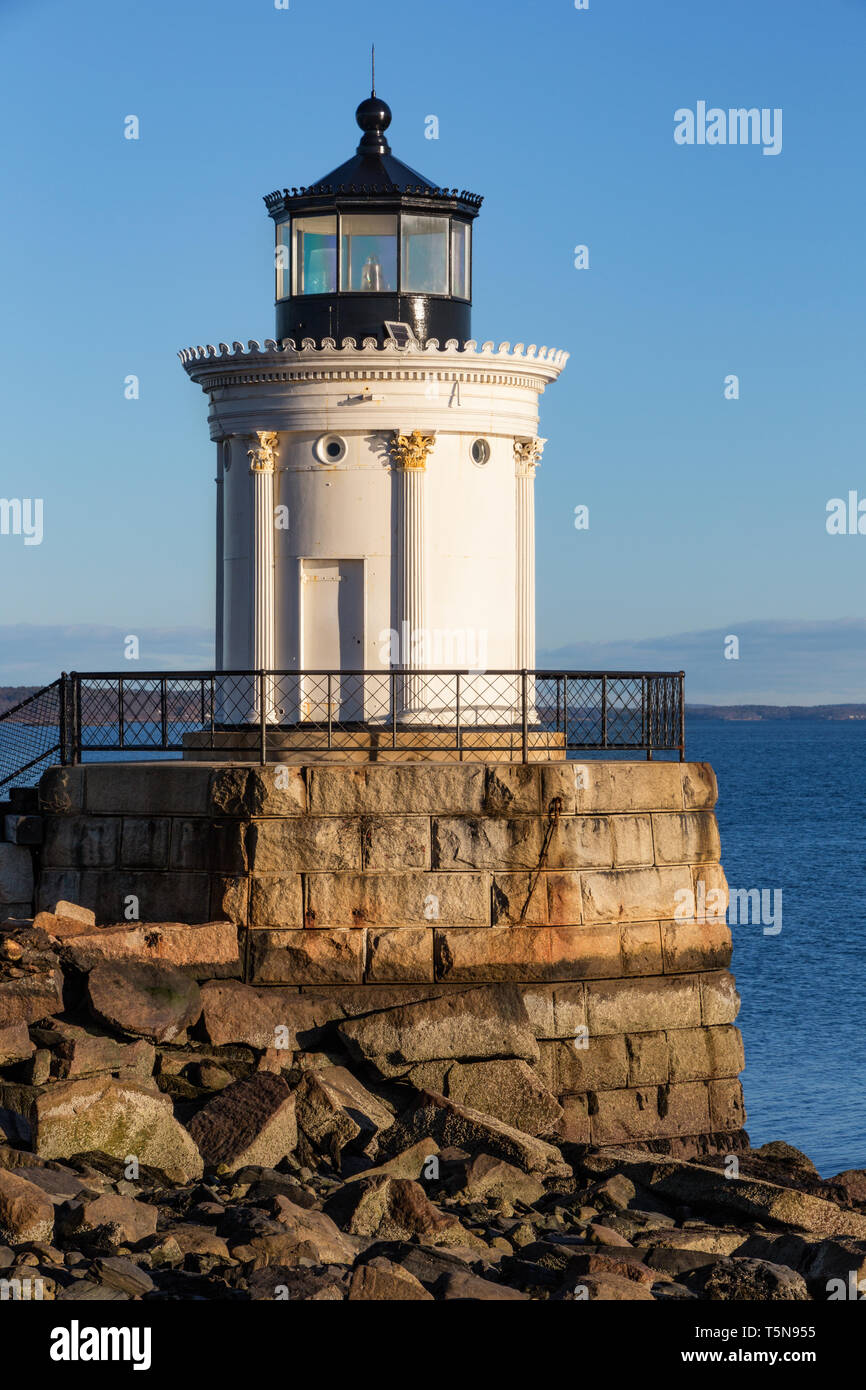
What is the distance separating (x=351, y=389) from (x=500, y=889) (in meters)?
4.64

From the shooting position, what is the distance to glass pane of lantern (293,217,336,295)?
56.5ft

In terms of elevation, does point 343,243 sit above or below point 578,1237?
above

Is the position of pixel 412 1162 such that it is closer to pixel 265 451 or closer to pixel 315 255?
pixel 265 451

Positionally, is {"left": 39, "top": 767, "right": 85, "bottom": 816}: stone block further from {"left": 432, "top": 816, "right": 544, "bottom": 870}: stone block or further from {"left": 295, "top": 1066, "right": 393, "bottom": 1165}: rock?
{"left": 295, "top": 1066, "right": 393, "bottom": 1165}: rock

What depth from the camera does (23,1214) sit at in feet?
33.0

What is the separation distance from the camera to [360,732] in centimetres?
1627

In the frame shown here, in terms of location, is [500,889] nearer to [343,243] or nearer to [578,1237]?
[578,1237]

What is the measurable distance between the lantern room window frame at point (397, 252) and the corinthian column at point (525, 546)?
5.08 ft

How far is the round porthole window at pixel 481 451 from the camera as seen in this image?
17.0 metres

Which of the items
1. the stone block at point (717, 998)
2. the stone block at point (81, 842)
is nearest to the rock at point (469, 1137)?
the stone block at point (717, 998)

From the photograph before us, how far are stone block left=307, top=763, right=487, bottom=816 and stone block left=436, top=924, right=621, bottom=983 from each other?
0.94 metres

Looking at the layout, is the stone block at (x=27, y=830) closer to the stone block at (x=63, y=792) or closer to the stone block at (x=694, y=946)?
the stone block at (x=63, y=792)

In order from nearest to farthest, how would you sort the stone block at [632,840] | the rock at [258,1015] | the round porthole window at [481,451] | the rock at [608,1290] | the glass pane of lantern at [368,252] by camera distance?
the rock at [608,1290] < the rock at [258,1015] < the stone block at [632,840] < the round porthole window at [481,451] < the glass pane of lantern at [368,252]
